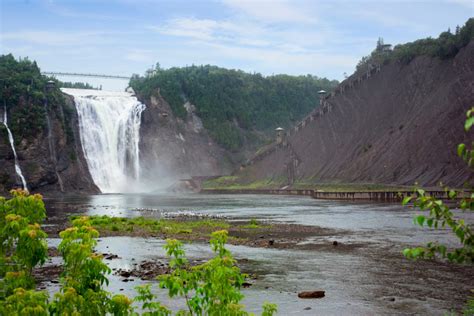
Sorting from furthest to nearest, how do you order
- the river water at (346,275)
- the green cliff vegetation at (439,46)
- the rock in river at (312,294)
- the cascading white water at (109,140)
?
1. the cascading white water at (109,140)
2. the green cliff vegetation at (439,46)
3. the rock in river at (312,294)
4. the river water at (346,275)

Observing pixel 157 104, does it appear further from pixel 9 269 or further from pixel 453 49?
pixel 9 269

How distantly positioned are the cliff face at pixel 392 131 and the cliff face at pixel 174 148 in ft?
111

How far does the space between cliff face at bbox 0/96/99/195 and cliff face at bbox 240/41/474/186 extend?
3896 centimetres

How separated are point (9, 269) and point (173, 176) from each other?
6041 inches

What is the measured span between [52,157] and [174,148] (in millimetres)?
50059

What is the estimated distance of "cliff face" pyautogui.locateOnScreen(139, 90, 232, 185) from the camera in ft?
514

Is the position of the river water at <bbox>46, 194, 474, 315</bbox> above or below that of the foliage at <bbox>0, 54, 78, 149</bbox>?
below

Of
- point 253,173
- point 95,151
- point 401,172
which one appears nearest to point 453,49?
point 401,172

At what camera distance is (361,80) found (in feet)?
390

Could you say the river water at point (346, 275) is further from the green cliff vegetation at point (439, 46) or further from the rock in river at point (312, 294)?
the green cliff vegetation at point (439, 46)

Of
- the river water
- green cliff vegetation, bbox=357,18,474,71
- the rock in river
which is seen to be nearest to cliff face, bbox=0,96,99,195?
green cliff vegetation, bbox=357,18,474,71

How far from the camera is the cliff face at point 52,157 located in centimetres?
10681

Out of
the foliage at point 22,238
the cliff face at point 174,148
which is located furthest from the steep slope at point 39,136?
the foliage at point 22,238

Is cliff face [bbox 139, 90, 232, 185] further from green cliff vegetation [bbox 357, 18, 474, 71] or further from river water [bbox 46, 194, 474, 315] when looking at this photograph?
river water [bbox 46, 194, 474, 315]
